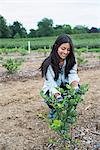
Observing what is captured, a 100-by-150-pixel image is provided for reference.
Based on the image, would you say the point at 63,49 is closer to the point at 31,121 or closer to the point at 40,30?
→ the point at 31,121

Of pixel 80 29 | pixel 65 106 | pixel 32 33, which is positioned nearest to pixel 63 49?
pixel 65 106

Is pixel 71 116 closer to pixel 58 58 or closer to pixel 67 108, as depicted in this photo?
pixel 67 108

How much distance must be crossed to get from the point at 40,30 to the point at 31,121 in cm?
3861

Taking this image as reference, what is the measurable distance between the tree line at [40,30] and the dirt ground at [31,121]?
3392 cm

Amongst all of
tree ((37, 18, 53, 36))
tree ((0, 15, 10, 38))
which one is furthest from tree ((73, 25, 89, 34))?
tree ((0, 15, 10, 38))

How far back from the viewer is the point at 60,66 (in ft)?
12.3

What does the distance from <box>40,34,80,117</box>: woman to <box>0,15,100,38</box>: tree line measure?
35932 mm

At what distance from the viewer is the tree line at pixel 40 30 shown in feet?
136

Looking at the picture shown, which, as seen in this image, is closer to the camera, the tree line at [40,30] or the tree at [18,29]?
the tree line at [40,30]

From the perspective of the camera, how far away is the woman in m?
3.56

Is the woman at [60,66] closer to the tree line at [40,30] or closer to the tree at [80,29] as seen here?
the tree line at [40,30]

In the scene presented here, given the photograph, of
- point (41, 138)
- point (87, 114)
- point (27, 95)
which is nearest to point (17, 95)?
point (27, 95)

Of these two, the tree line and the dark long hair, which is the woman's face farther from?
the tree line

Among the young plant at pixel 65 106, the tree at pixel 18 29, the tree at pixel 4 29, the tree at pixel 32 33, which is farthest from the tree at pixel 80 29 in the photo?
the young plant at pixel 65 106
